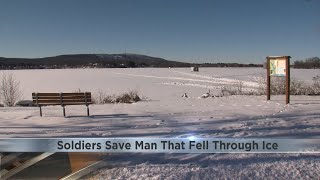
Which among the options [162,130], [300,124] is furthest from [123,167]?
[300,124]

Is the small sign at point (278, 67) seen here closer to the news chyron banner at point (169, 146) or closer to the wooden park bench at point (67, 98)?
the wooden park bench at point (67, 98)

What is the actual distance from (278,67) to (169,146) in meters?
10.5

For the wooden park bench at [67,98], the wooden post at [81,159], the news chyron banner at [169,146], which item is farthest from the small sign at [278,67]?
the wooden post at [81,159]

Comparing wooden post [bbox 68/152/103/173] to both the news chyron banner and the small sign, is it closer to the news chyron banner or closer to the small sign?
the news chyron banner

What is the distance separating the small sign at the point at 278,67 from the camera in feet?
48.8

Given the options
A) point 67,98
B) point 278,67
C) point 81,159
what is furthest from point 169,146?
point 278,67

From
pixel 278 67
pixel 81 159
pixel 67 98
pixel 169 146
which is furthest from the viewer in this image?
pixel 278 67

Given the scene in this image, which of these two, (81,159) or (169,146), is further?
(169,146)

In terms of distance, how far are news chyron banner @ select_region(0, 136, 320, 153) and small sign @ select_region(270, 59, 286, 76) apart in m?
9.17

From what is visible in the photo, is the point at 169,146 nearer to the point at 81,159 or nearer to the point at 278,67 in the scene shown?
the point at 81,159

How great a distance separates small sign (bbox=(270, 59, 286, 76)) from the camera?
14.9 metres

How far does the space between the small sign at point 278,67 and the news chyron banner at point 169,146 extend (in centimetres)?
917

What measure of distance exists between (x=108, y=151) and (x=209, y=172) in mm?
1503

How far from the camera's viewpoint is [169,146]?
5.91 metres
